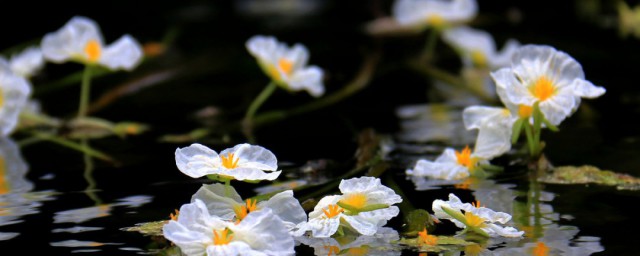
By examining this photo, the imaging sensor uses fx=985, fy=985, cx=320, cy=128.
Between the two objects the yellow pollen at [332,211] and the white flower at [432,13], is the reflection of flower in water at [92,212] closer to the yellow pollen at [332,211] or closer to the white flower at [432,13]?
the yellow pollen at [332,211]

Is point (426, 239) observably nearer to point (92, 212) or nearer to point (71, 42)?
point (92, 212)

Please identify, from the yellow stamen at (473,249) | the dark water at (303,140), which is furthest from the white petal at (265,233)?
the yellow stamen at (473,249)

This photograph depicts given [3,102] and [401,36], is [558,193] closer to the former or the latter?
[3,102]

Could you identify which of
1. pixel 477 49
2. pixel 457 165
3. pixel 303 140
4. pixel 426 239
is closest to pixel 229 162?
pixel 426 239

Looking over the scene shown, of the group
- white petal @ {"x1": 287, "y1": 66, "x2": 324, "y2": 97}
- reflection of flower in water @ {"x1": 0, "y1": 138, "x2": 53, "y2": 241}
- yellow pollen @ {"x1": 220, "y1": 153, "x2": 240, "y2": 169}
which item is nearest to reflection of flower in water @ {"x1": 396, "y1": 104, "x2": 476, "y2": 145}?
white petal @ {"x1": 287, "y1": 66, "x2": 324, "y2": 97}

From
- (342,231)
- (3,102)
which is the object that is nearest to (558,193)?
(342,231)

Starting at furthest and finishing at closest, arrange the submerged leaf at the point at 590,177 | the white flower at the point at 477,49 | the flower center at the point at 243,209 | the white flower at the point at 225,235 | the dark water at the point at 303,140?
the white flower at the point at 477,49, the submerged leaf at the point at 590,177, the dark water at the point at 303,140, the flower center at the point at 243,209, the white flower at the point at 225,235
